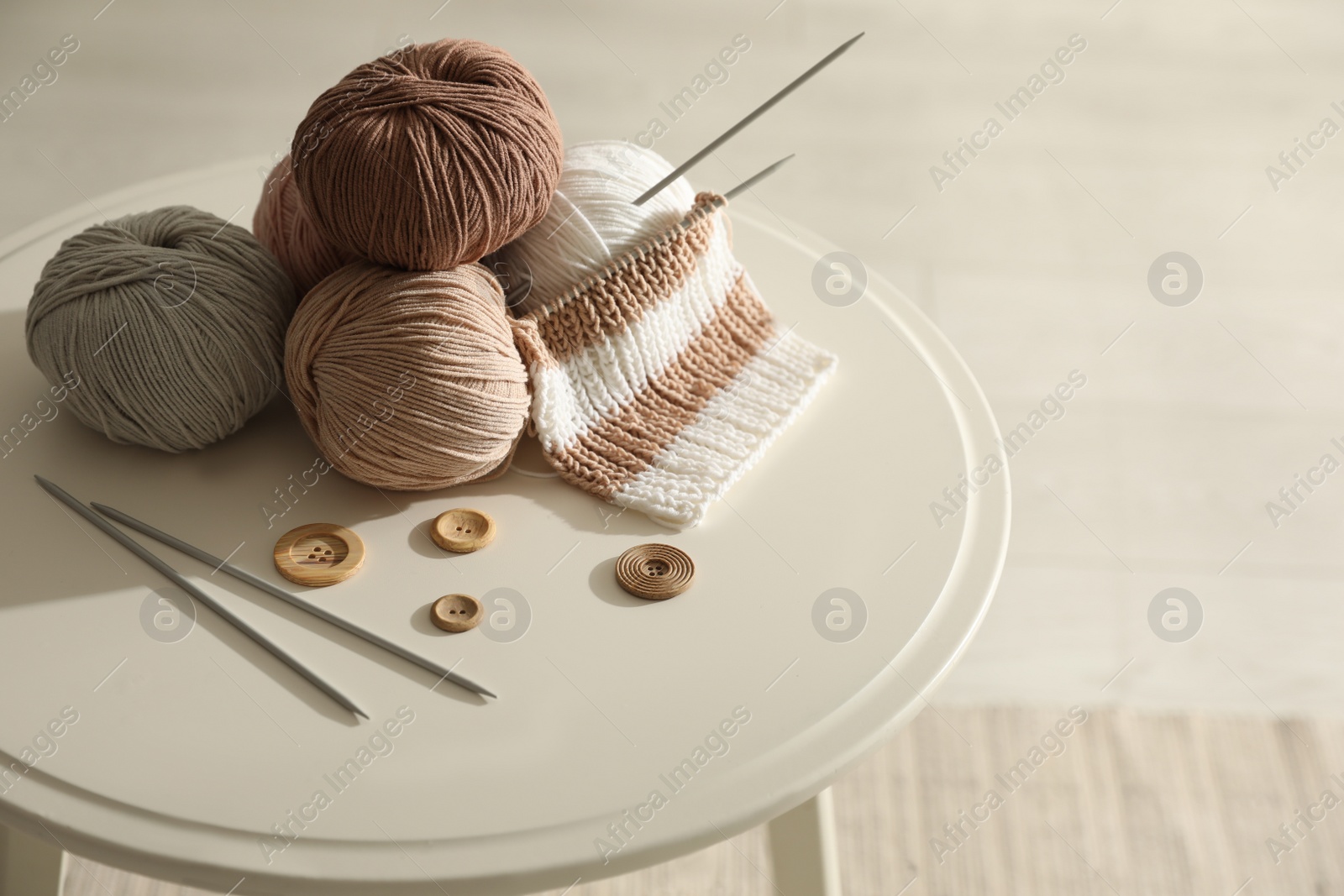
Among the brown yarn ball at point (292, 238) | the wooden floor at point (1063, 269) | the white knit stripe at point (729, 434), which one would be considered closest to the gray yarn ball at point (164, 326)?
the brown yarn ball at point (292, 238)

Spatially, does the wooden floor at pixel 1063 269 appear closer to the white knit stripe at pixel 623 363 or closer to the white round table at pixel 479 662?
the white round table at pixel 479 662

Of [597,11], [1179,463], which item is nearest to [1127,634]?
[1179,463]

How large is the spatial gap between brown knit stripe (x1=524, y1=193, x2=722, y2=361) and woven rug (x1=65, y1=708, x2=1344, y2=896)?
0.56 metres

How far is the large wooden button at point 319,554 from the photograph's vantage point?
78 cm

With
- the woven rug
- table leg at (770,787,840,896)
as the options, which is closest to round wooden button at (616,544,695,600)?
table leg at (770,787,840,896)

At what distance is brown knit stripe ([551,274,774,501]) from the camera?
86 centimetres

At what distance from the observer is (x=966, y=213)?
2.03 meters

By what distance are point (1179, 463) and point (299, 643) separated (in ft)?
4.21

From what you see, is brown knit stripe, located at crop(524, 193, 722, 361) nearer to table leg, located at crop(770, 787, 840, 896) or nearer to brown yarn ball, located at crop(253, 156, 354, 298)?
brown yarn ball, located at crop(253, 156, 354, 298)

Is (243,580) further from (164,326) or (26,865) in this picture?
(26,865)

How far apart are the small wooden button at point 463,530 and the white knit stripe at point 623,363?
0.07 m

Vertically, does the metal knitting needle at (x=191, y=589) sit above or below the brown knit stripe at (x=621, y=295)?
below

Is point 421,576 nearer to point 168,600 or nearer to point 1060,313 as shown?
point 168,600

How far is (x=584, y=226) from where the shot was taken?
0.84 meters
